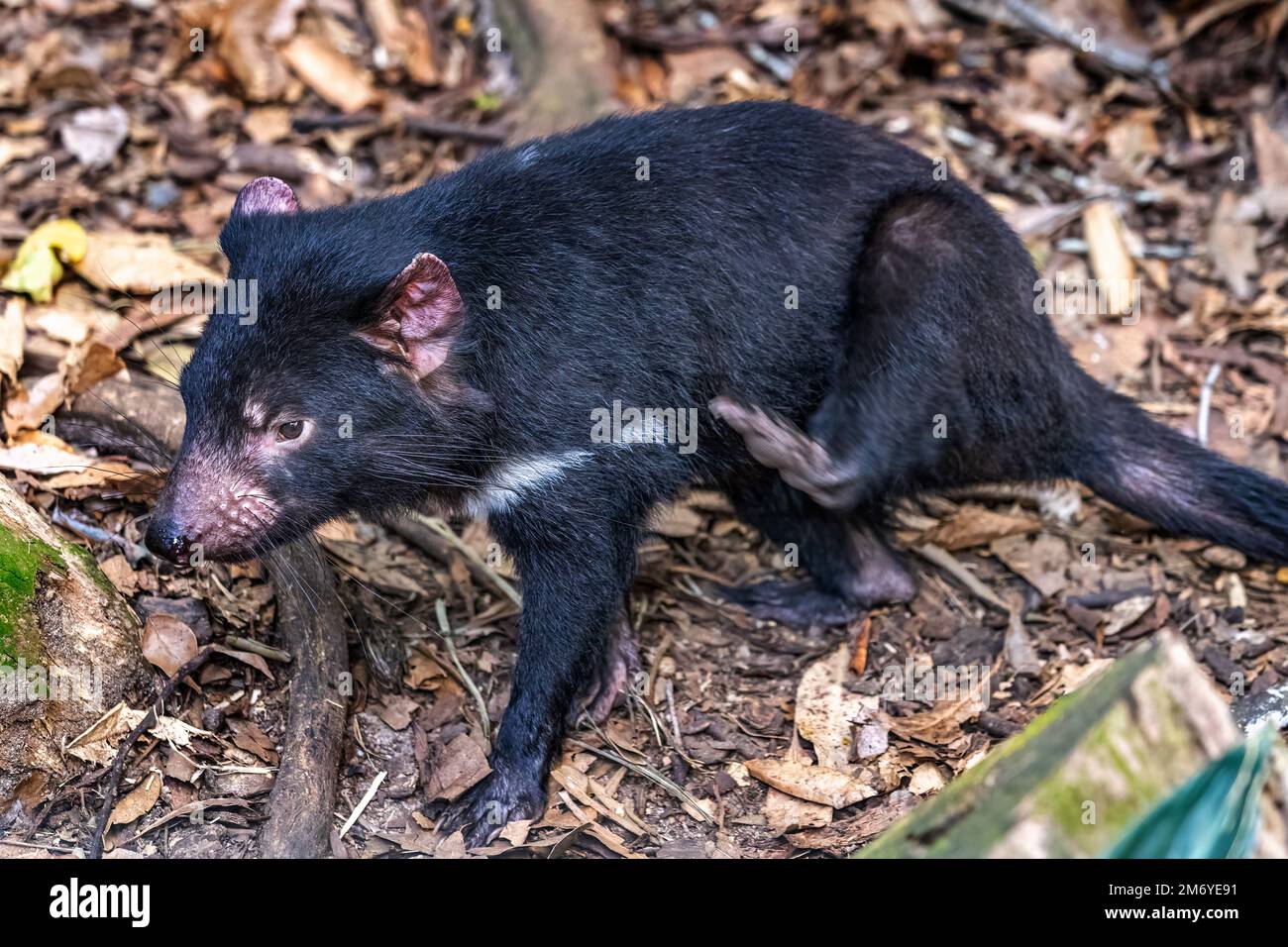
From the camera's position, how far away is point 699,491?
5.17 metres

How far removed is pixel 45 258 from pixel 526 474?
2.54 meters

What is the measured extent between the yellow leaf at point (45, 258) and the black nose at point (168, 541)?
6.60 ft

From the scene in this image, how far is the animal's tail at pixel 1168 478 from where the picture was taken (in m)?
4.61

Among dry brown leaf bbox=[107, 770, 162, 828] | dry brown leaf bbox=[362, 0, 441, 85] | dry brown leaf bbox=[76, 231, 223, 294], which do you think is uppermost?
dry brown leaf bbox=[362, 0, 441, 85]

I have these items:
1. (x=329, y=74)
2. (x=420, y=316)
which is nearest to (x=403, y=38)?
(x=329, y=74)

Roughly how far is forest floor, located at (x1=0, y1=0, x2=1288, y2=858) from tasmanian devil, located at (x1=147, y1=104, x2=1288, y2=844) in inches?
13.8

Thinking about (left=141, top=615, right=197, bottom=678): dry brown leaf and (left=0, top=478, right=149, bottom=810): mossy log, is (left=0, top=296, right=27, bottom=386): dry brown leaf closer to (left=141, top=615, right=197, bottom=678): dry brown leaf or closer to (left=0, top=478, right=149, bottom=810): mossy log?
(left=0, top=478, right=149, bottom=810): mossy log

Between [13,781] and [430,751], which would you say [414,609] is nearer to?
[430,751]

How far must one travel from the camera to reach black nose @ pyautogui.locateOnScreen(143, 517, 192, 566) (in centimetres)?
376

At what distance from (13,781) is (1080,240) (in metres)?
5.01

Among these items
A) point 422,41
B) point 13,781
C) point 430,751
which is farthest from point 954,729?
point 422,41

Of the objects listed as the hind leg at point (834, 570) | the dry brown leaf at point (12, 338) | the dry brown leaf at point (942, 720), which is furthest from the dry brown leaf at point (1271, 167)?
the dry brown leaf at point (12, 338)

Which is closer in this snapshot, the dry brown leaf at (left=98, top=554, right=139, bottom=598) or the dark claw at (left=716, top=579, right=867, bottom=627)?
the dry brown leaf at (left=98, top=554, right=139, bottom=598)

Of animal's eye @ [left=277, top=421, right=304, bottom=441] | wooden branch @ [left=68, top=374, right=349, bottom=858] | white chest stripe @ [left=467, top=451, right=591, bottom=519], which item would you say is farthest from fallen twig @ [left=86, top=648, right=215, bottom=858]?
white chest stripe @ [left=467, top=451, right=591, bottom=519]
